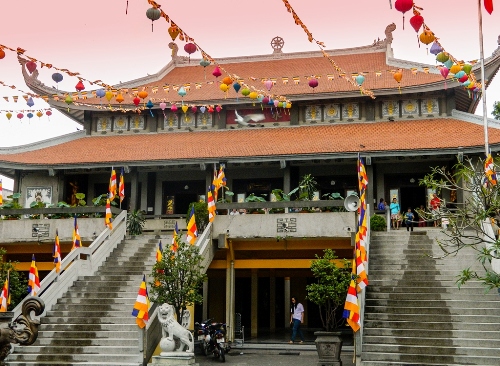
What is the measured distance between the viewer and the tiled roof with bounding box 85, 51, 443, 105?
25250 mm

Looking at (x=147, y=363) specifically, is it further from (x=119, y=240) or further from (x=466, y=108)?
(x=466, y=108)

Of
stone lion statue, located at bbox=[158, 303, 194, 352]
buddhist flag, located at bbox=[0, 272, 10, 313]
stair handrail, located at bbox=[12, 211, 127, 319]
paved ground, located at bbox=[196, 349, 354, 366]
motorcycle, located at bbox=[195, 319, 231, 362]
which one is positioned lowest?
paved ground, located at bbox=[196, 349, 354, 366]

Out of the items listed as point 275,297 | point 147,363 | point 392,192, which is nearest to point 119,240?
point 147,363

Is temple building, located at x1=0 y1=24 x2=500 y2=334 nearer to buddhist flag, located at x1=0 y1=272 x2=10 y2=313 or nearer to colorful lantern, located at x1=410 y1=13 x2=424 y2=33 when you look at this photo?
buddhist flag, located at x1=0 y1=272 x2=10 y2=313

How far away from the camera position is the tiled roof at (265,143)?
70.7ft

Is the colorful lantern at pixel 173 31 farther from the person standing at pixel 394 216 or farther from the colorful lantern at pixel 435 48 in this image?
the person standing at pixel 394 216

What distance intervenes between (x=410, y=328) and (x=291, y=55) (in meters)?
18.9

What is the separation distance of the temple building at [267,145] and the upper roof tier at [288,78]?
8cm

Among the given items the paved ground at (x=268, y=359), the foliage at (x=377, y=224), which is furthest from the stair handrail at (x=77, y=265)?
the foliage at (x=377, y=224)

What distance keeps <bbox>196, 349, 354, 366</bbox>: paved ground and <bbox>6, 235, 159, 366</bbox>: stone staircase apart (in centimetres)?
198

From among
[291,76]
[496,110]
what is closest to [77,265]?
[291,76]

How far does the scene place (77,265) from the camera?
16.9 metres

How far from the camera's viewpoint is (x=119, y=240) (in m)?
19.6

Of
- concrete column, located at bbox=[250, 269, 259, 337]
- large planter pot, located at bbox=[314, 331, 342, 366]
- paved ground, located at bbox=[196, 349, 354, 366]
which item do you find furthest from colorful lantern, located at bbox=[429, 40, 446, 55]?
concrete column, located at bbox=[250, 269, 259, 337]
